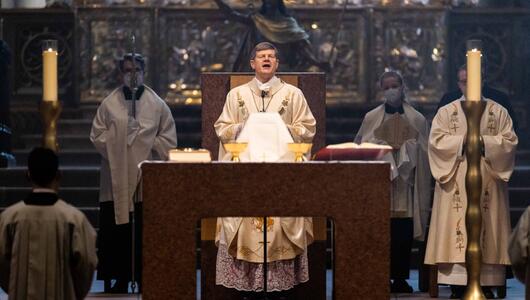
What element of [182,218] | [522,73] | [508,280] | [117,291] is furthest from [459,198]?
[522,73]

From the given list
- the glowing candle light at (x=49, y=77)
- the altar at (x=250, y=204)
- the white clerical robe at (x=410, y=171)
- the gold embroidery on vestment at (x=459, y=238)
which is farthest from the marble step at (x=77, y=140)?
the glowing candle light at (x=49, y=77)

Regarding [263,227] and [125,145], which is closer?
[263,227]

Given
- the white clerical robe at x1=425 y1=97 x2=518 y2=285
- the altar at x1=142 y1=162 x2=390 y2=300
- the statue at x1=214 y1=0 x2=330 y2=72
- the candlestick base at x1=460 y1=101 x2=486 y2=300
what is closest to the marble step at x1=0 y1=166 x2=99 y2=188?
the statue at x1=214 y1=0 x2=330 y2=72

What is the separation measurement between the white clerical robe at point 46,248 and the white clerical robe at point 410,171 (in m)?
4.71

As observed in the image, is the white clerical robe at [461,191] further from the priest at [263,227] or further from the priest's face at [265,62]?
the priest's face at [265,62]

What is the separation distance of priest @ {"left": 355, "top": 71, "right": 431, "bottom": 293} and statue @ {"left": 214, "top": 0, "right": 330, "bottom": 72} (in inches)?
178

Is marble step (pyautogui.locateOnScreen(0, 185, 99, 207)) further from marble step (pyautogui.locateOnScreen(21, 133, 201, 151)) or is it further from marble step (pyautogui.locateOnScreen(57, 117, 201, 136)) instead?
marble step (pyautogui.locateOnScreen(57, 117, 201, 136))

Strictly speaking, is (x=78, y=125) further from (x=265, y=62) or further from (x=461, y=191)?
(x=265, y=62)

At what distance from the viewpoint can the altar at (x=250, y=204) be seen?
7.57 m

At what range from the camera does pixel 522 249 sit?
7.42 meters

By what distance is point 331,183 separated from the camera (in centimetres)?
761

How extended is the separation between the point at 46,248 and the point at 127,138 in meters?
4.33

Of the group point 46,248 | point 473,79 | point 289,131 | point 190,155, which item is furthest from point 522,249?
point 46,248

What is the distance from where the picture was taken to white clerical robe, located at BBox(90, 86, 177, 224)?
449 inches
